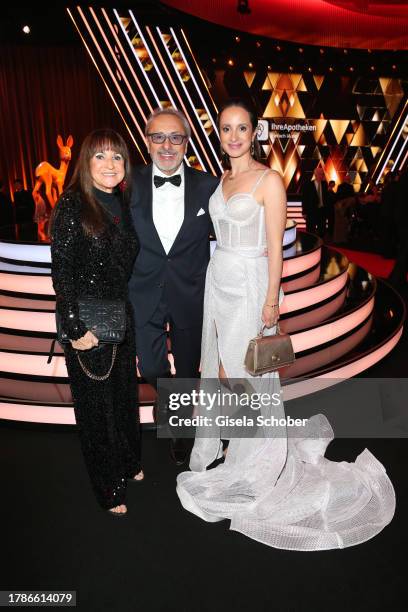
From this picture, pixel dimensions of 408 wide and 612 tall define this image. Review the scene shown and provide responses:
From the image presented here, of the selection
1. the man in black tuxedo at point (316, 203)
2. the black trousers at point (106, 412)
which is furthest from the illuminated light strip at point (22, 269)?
the man in black tuxedo at point (316, 203)

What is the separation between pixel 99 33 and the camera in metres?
11.0

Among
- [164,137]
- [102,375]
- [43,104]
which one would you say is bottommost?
[102,375]

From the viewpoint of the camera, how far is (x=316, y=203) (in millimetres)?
10266

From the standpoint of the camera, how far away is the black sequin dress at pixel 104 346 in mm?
2004

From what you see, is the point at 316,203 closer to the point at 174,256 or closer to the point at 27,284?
the point at 27,284

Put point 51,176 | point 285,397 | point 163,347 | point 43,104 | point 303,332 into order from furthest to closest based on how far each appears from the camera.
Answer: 1. point 43,104
2. point 51,176
3. point 303,332
4. point 285,397
5. point 163,347

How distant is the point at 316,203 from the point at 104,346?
8.76 meters

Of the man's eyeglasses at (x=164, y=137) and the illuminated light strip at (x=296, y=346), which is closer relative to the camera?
the man's eyeglasses at (x=164, y=137)

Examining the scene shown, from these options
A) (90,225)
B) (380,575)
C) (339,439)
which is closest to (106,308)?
(90,225)

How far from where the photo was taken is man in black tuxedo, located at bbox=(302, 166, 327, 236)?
10.1 meters

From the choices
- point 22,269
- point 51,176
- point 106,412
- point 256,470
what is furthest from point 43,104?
point 256,470

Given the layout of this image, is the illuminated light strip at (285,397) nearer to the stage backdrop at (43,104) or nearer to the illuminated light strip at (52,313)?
the illuminated light strip at (52,313)

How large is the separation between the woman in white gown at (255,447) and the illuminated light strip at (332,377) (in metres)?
0.76

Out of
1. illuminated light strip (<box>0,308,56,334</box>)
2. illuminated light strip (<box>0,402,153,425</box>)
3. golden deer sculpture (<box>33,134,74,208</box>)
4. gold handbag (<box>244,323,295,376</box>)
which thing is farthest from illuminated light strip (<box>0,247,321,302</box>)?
golden deer sculpture (<box>33,134,74,208</box>)
